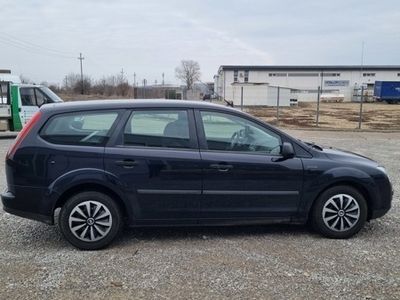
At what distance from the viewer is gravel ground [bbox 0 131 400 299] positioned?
11.8 feet

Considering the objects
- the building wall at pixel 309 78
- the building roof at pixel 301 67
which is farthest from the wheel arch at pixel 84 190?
the building roof at pixel 301 67

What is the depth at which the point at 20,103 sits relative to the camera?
15.2 meters

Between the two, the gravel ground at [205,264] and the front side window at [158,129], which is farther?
the front side window at [158,129]

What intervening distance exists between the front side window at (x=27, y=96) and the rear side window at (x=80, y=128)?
11.7 m

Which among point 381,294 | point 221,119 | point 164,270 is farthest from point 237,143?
point 381,294

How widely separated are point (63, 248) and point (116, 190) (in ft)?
2.93

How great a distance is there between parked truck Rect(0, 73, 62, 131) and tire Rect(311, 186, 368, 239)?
12535mm

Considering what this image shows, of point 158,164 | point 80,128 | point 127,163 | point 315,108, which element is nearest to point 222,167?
point 158,164

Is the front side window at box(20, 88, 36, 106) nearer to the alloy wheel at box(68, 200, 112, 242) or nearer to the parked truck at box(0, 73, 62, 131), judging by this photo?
the parked truck at box(0, 73, 62, 131)

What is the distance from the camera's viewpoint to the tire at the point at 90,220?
443cm

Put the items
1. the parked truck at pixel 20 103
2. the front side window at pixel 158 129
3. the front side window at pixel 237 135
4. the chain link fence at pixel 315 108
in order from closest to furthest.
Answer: the front side window at pixel 158 129 → the front side window at pixel 237 135 → the parked truck at pixel 20 103 → the chain link fence at pixel 315 108

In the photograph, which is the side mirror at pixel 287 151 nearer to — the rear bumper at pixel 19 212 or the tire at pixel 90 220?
the tire at pixel 90 220

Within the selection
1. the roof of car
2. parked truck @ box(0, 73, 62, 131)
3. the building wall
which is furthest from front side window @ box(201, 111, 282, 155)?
the building wall

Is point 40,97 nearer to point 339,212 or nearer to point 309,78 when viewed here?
point 339,212
